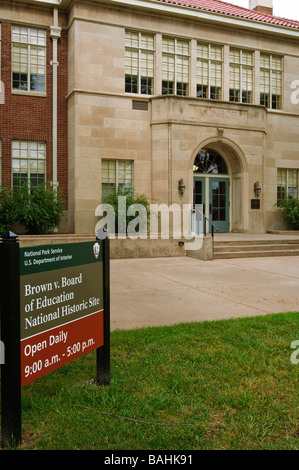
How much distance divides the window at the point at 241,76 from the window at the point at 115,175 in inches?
252

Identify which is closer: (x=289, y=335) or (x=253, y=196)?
(x=289, y=335)

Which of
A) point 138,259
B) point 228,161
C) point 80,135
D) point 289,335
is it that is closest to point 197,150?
point 228,161

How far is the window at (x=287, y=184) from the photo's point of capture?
800 inches

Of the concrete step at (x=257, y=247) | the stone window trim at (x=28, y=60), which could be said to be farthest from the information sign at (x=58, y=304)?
the stone window trim at (x=28, y=60)

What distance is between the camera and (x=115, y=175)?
17328 mm

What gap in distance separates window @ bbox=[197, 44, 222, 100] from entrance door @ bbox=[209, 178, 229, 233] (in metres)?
4.04

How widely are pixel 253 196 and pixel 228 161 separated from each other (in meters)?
2.19

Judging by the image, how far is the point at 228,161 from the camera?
1973cm

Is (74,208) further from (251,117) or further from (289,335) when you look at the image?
(289,335)

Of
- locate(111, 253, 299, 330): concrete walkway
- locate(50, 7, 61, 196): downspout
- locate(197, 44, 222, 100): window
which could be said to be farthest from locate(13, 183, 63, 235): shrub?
locate(197, 44, 222, 100): window

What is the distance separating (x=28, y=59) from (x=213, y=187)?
32.9 ft

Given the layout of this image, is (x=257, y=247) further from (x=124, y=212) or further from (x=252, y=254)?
(x=124, y=212)

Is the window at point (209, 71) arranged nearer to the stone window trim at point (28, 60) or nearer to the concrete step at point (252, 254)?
the stone window trim at point (28, 60)

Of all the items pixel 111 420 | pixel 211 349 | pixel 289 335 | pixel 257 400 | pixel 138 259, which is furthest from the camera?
pixel 138 259
